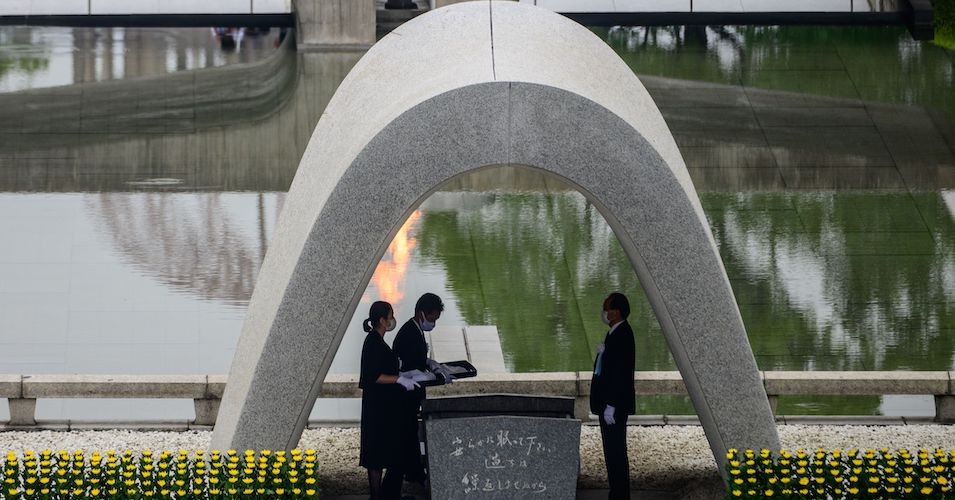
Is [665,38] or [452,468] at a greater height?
[665,38]

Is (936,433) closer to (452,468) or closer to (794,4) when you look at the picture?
(452,468)

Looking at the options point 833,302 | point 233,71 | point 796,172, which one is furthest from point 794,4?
point 833,302

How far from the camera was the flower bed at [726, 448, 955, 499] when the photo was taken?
11.7 m

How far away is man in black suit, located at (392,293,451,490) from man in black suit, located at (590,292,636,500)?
1299mm

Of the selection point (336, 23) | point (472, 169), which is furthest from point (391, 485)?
point (336, 23)

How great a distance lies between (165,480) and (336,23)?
19.6 m

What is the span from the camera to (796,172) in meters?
25.2

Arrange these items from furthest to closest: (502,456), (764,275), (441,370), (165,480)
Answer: (764,275)
(441,370)
(502,456)
(165,480)

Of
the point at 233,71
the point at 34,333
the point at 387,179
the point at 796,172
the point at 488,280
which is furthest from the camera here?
the point at 233,71

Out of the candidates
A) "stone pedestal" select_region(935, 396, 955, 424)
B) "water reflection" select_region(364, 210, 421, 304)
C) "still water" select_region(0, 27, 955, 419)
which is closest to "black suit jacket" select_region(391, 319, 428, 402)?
"still water" select_region(0, 27, 955, 419)

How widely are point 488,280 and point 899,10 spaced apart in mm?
14843

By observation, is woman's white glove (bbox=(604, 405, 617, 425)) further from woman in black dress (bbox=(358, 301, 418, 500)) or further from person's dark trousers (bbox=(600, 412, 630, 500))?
woman in black dress (bbox=(358, 301, 418, 500))

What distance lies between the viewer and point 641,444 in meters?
15.4

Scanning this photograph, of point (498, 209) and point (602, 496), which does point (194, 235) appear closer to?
point (498, 209)
